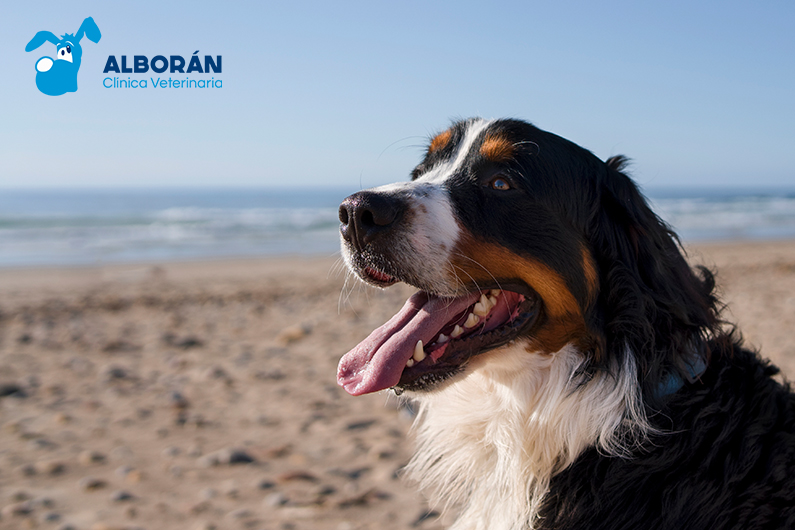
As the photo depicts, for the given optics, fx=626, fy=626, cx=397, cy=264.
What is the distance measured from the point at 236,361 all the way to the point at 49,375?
1688 mm

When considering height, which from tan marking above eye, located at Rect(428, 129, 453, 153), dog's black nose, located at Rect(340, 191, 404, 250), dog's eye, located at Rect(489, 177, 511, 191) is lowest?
dog's black nose, located at Rect(340, 191, 404, 250)

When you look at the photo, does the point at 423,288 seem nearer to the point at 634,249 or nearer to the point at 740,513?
the point at 634,249

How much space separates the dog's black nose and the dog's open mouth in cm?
24

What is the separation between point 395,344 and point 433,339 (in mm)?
156

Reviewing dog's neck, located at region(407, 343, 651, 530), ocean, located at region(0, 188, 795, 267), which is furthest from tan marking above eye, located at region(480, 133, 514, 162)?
ocean, located at region(0, 188, 795, 267)

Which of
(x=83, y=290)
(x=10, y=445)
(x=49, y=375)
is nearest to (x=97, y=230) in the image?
(x=83, y=290)

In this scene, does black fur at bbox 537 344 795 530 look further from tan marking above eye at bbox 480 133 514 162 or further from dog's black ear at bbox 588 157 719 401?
tan marking above eye at bbox 480 133 514 162

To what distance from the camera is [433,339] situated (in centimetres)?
252

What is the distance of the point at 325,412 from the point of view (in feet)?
16.2

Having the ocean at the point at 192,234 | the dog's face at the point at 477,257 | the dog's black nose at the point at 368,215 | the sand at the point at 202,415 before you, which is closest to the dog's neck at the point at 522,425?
the dog's face at the point at 477,257

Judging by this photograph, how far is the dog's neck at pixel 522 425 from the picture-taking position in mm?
2344

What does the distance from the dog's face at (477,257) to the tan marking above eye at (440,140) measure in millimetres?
344

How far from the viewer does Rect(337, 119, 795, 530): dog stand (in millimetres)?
2240

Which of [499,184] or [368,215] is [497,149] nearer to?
[499,184]
